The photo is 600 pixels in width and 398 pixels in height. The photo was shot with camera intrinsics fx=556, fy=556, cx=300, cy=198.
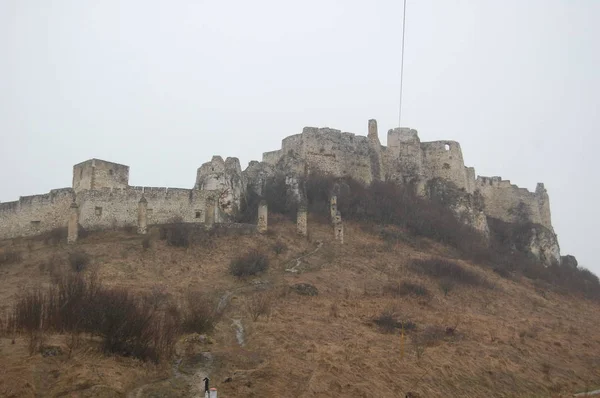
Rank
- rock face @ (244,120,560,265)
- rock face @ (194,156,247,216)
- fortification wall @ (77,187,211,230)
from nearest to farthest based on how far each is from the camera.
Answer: fortification wall @ (77,187,211,230), rock face @ (194,156,247,216), rock face @ (244,120,560,265)

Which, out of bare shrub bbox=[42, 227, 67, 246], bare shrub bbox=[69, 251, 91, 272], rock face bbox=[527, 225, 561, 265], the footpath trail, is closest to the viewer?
the footpath trail

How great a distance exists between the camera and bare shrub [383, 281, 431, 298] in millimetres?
23969

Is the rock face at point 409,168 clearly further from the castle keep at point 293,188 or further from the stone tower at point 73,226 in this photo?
the stone tower at point 73,226

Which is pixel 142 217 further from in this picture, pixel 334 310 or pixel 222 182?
pixel 334 310

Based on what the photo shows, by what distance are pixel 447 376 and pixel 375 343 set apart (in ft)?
7.68

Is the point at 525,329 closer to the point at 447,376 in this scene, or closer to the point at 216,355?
the point at 447,376

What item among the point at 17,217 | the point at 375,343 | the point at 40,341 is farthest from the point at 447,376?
the point at 17,217

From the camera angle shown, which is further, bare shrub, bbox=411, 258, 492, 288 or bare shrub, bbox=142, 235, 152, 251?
bare shrub, bbox=411, 258, 492, 288

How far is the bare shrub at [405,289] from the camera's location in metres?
24.0

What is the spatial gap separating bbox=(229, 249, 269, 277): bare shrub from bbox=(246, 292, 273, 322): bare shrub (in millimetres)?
3042

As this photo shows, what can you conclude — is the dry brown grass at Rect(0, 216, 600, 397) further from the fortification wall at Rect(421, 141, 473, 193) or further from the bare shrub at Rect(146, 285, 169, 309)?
the fortification wall at Rect(421, 141, 473, 193)

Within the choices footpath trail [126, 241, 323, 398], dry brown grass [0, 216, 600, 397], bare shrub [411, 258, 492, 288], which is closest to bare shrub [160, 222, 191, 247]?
dry brown grass [0, 216, 600, 397]

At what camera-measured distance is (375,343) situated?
54.2 ft

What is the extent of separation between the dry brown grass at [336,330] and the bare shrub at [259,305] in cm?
Result: 33
